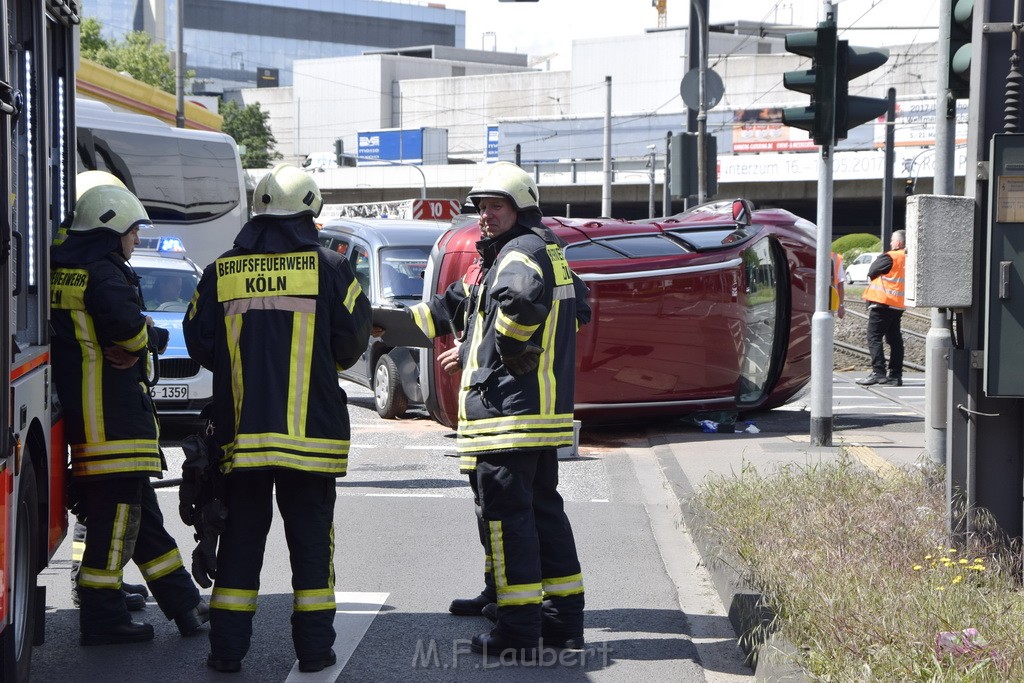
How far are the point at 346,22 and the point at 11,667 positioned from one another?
144923 millimetres

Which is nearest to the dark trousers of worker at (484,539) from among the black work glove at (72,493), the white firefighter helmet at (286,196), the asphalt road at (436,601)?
the asphalt road at (436,601)

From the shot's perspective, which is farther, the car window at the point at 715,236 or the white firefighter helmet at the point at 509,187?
the car window at the point at 715,236

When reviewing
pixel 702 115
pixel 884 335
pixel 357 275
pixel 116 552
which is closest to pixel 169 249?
pixel 357 275

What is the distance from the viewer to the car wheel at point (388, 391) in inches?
531

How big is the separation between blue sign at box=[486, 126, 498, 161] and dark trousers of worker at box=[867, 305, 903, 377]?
2891 inches

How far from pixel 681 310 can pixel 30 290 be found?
7.37 m

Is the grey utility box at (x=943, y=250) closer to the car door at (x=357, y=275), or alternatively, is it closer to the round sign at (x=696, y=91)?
the car door at (x=357, y=275)

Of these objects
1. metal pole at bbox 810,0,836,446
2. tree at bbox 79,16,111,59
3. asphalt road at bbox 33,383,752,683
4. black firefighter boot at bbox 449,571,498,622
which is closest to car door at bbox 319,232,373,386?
asphalt road at bbox 33,383,752,683

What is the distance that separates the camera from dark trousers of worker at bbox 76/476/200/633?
540cm

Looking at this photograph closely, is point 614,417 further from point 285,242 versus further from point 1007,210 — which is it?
point 285,242

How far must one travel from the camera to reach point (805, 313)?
12781mm

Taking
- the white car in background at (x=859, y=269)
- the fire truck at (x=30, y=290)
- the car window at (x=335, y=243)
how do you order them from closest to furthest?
the fire truck at (x=30, y=290)
the car window at (x=335, y=243)
the white car in background at (x=859, y=269)

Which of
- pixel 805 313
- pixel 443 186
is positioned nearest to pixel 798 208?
pixel 443 186

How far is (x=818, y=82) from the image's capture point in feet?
33.3
